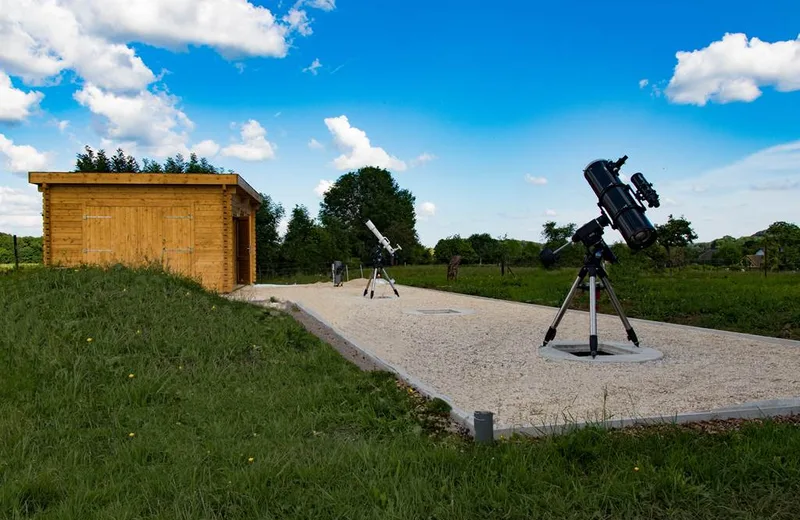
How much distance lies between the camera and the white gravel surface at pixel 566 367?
15.8 ft

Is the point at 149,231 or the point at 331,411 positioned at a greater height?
the point at 149,231

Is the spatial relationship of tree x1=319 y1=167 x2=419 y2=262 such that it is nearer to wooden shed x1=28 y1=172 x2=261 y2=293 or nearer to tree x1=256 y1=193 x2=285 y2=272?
tree x1=256 y1=193 x2=285 y2=272

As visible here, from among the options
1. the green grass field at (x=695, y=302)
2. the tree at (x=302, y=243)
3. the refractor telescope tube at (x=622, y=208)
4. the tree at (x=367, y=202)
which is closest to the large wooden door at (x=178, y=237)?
the green grass field at (x=695, y=302)

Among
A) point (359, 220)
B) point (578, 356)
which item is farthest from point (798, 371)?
point (359, 220)

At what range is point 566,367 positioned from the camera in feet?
21.2

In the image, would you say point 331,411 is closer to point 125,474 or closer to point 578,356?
point 125,474

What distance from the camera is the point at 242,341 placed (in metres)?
6.58

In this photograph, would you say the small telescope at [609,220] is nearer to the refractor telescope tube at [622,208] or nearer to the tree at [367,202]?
the refractor telescope tube at [622,208]

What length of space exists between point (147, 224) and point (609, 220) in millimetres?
11616

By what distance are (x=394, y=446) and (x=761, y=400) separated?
333 cm

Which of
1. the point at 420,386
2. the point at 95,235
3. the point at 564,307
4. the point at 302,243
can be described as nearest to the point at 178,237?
the point at 95,235

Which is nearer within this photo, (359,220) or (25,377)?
(25,377)

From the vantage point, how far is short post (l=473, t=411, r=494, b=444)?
12.0ft

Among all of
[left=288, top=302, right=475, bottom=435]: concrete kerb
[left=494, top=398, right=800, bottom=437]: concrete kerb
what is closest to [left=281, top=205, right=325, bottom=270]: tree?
[left=288, top=302, right=475, bottom=435]: concrete kerb
